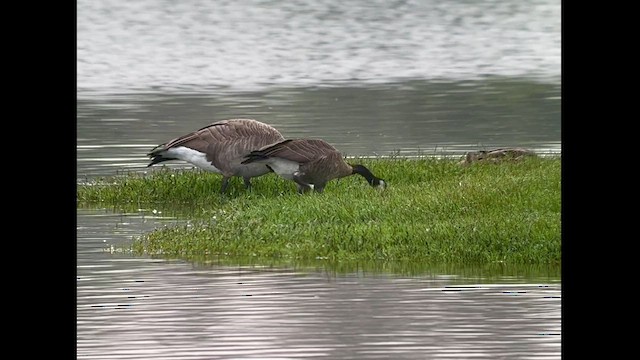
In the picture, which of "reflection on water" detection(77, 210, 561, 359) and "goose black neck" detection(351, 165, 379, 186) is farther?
"goose black neck" detection(351, 165, 379, 186)

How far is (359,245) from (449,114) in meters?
17.0

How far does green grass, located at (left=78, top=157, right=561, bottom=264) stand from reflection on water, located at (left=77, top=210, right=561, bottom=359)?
0.64 metres

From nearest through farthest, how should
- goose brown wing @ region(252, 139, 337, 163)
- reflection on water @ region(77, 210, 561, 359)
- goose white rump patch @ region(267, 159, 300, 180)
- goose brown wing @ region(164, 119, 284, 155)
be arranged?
reflection on water @ region(77, 210, 561, 359) → goose brown wing @ region(252, 139, 337, 163) → goose white rump patch @ region(267, 159, 300, 180) → goose brown wing @ region(164, 119, 284, 155)

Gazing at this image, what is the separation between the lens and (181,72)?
1898 inches

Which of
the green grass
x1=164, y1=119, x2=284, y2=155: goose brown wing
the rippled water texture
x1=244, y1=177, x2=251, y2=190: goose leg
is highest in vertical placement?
the rippled water texture

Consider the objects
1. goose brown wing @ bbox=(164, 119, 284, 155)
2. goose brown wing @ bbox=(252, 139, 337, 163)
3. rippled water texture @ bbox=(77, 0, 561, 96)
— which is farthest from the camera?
rippled water texture @ bbox=(77, 0, 561, 96)

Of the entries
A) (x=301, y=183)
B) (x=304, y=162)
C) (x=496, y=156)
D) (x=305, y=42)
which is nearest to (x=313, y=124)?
(x=496, y=156)

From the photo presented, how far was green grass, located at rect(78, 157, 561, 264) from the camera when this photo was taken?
18.6 meters

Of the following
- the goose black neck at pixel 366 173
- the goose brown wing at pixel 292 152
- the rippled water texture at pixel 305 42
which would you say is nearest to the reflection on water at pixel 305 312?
the goose brown wing at pixel 292 152

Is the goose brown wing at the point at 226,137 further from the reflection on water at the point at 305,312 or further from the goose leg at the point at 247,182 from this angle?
the reflection on water at the point at 305,312

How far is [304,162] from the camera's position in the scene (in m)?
22.7

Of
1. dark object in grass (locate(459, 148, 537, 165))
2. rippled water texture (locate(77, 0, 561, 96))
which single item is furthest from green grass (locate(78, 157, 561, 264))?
rippled water texture (locate(77, 0, 561, 96))

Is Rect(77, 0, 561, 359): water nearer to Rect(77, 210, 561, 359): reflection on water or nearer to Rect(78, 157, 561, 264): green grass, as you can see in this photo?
Rect(77, 210, 561, 359): reflection on water
